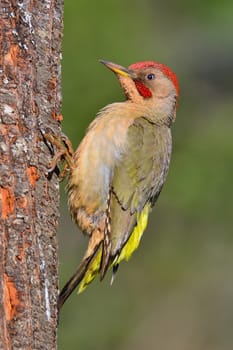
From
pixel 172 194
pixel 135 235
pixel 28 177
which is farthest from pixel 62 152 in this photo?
pixel 172 194

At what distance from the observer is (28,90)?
5.28m

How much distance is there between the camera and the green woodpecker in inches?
255

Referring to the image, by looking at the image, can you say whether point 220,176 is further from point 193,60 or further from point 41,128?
point 41,128

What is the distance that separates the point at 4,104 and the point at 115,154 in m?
1.46

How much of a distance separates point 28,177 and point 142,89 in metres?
2.20

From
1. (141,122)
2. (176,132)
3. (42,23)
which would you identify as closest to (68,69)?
(176,132)

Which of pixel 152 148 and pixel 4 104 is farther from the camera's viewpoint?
pixel 152 148

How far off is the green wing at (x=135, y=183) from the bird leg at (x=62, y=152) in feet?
0.93

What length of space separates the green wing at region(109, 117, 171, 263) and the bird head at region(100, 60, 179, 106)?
0.39 m

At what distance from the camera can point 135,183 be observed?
6.58 meters

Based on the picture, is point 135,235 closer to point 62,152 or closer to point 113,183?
point 113,183

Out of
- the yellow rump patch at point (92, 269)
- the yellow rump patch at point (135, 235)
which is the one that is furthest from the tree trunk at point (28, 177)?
the yellow rump patch at point (135, 235)

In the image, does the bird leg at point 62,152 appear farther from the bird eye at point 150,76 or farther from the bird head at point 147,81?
the bird eye at point 150,76

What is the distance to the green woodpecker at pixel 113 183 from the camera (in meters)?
6.48
